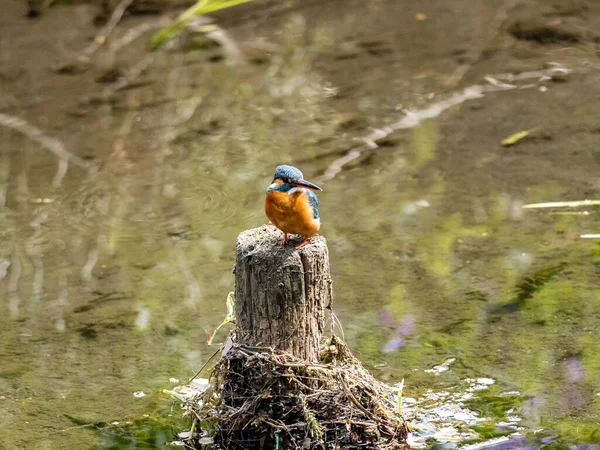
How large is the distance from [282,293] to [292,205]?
33 centimetres

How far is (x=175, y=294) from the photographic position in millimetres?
4910

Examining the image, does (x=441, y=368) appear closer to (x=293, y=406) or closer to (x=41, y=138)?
(x=293, y=406)

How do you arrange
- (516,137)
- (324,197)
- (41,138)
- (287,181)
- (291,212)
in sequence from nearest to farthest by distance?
(291,212) → (287,181) → (324,197) → (516,137) → (41,138)

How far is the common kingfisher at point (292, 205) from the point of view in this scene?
11.2 ft

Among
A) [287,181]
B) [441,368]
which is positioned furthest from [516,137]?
[287,181]

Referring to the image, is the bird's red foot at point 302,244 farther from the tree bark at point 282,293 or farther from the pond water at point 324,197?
the pond water at point 324,197

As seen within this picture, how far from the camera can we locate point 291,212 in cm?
339

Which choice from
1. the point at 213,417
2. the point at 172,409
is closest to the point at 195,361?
the point at 172,409

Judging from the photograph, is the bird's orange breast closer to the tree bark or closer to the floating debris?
the tree bark

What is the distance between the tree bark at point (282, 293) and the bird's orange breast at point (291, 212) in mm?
74

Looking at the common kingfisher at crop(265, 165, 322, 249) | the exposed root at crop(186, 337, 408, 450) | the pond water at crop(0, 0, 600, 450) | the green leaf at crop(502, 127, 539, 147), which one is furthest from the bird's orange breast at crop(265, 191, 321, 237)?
the green leaf at crop(502, 127, 539, 147)

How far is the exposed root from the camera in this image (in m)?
3.46

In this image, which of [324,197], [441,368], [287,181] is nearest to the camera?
[287,181]

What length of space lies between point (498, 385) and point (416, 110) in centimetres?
324
